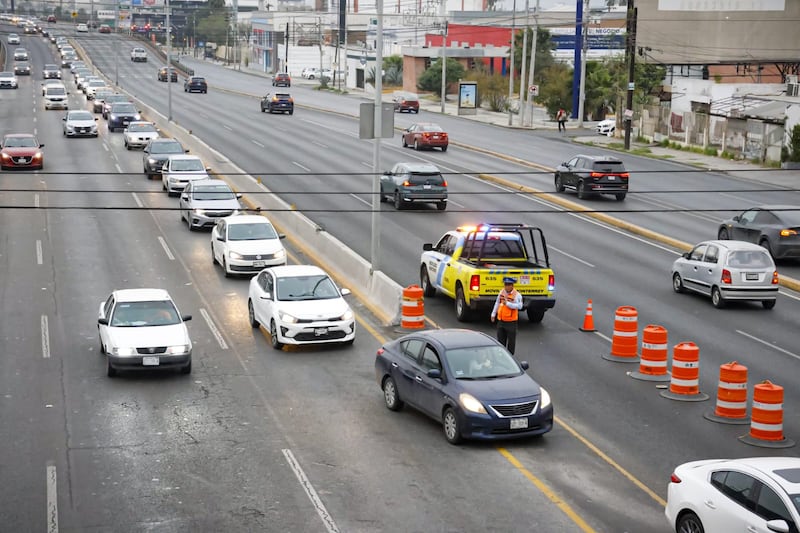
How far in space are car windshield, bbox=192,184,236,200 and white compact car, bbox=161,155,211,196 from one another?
15.7 ft

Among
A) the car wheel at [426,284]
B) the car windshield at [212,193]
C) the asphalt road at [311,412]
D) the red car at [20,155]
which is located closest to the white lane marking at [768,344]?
the asphalt road at [311,412]

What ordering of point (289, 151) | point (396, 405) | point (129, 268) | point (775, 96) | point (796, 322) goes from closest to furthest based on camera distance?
point (396, 405) → point (796, 322) → point (129, 268) → point (289, 151) → point (775, 96)

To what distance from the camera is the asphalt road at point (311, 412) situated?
14594 millimetres

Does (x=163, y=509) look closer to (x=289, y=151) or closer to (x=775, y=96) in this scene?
(x=289, y=151)

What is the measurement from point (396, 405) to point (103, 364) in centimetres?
648

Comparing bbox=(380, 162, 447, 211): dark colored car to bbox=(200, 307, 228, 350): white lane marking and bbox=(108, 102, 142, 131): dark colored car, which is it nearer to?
bbox=(200, 307, 228, 350): white lane marking

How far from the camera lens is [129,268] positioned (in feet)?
102

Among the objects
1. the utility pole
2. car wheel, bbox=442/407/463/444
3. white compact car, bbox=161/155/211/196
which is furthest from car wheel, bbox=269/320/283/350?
the utility pole

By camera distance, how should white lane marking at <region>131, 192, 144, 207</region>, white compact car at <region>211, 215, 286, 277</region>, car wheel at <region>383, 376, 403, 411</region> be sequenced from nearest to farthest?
1. car wheel at <region>383, 376, 403, 411</region>
2. white compact car at <region>211, 215, 286, 277</region>
3. white lane marking at <region>131, 192, 144, 207</region>

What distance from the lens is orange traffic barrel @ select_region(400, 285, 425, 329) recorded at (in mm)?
24203

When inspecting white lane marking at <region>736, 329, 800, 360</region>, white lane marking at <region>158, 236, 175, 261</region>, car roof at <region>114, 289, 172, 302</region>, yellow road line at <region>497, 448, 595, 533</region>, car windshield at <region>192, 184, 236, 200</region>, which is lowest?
white lane marking at <region>158, 236, 175, 261</region>

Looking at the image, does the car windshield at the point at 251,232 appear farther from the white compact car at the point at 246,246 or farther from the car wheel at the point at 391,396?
the car wheel at the point at 391,396

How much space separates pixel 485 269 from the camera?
81.0 ft

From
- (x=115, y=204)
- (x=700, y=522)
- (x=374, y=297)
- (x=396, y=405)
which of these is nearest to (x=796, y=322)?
(x=374, y=297)
